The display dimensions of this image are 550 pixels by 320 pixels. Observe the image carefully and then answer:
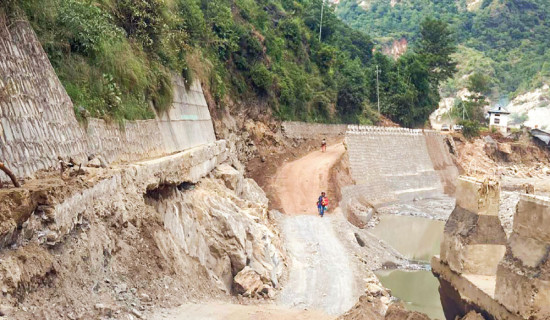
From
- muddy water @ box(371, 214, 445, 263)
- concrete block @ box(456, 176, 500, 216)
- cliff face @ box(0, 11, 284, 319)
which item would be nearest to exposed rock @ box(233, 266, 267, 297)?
cliff face @ box(0, 11, 284, 319)

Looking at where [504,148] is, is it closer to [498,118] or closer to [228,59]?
[498,118]

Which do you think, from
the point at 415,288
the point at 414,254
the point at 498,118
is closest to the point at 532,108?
the point at 498,118

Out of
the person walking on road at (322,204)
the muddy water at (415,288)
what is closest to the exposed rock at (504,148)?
the muddy water at (415,288)

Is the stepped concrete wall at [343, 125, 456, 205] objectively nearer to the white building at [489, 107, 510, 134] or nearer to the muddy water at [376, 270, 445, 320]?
the muddy water at [376, 270, 445, 320]

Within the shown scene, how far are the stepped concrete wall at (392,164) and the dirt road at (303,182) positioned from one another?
197 centimetres

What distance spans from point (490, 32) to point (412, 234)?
11173 centimetres

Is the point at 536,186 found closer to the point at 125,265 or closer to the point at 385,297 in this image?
the point at 385,297

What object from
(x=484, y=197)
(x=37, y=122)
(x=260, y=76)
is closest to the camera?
(x=37, y=122)

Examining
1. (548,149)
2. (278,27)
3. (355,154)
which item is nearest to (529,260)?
(355,154)

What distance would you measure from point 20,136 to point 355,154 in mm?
30187

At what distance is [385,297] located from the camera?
1700cm

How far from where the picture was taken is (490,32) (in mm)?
129500

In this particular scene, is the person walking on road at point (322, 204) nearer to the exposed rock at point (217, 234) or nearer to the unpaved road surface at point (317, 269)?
the unpaved road surface at point (317, 269)

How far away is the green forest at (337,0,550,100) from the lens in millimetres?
114938
